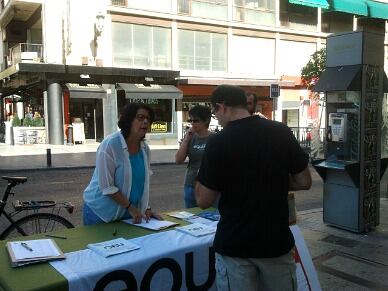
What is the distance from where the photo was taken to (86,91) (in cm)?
2223

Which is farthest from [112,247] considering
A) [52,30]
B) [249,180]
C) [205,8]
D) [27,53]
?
[205,8]

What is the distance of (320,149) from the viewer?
7090 millimetres

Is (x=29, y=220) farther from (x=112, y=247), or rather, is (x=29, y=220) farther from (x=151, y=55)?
(x=151, y=55)

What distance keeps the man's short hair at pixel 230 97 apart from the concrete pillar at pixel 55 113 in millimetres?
20771

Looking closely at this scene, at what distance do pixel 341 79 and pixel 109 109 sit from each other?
18766 millimetres

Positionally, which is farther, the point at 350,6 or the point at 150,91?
the point at 350,6

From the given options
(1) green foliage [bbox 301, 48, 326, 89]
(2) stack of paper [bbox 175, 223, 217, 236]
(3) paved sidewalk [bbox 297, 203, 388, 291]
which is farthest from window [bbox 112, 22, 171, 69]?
(2) stack of paper [bbox 175, 223, 217, 236]

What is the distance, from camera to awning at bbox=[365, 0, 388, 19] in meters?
31.8

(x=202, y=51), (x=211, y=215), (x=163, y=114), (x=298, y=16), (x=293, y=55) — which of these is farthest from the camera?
(x=298, y=16)

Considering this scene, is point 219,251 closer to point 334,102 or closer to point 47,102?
point 334,102

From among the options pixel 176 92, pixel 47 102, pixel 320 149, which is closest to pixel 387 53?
pixel 176 92

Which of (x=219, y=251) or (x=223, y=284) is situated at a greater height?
(x=219, y=251)

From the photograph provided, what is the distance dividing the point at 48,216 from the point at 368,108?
13.7 ft

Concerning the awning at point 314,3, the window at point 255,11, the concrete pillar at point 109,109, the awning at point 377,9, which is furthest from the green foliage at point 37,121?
the awning at point 377,9
